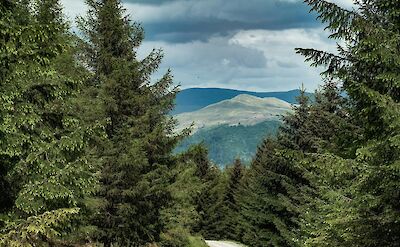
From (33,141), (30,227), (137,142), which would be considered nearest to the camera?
(30,227)

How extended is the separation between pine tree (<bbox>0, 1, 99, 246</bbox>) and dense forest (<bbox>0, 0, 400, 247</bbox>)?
0.03 m

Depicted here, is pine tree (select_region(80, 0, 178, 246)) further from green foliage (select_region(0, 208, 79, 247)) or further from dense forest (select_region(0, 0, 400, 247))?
green foliage (select_region(0, 208, 79, 247))

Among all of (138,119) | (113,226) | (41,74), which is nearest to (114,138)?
(138,119)

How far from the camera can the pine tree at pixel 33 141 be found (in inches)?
342

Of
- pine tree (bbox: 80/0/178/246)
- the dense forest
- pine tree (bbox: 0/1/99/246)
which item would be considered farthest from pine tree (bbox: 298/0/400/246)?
pine tree (bbox: 80/0/178/246)

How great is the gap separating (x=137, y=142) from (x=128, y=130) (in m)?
0.76

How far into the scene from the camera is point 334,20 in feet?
34.2

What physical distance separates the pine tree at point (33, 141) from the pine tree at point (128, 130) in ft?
Answer: 16.9

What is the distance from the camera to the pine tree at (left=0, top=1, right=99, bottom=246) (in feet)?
28.5

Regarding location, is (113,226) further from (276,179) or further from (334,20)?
(276,179)

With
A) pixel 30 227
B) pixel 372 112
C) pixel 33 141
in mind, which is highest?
pixel 372 112

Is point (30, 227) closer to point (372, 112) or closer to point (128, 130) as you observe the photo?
point (372, 112)

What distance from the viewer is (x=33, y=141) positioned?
385 inches

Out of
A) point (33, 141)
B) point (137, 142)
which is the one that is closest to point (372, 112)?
point (33, 141)
